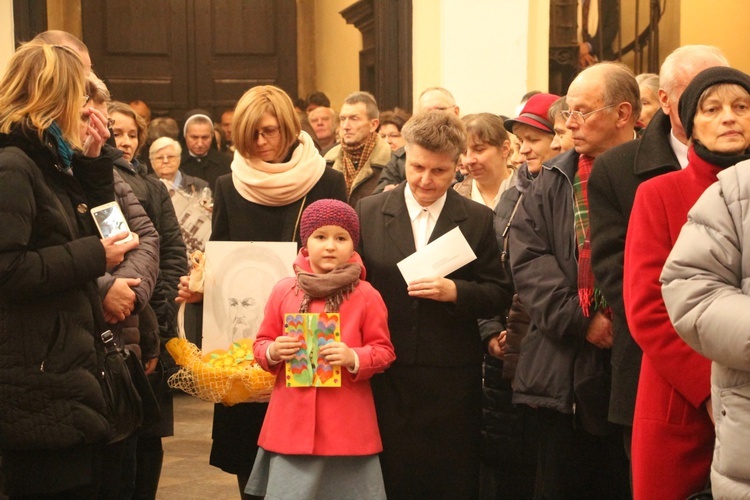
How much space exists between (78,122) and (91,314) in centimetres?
60

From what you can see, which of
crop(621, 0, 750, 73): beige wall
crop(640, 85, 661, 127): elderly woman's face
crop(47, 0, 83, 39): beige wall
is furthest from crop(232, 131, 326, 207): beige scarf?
crop(47, 0, 83, 39): beige wall

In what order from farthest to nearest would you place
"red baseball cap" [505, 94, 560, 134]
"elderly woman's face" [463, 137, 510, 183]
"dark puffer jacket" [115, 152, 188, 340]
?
"elderly woman's face" [463, 137, 510, 183] → "dark puffer jacket" [115, 152, 188, 340] → "red baseball cap" [505, 94, 560, 134]

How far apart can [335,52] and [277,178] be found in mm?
10240

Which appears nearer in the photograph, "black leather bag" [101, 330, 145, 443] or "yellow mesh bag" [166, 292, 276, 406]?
"black leather bag" [101, 330, 145, 443]

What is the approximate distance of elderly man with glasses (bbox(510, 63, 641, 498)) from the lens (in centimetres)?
383

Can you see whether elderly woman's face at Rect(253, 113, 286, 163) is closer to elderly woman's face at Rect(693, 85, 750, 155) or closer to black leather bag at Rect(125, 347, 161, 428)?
Result: black leather bag at Rect(125, 347, 161, 428)

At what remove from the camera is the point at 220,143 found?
11.1 m

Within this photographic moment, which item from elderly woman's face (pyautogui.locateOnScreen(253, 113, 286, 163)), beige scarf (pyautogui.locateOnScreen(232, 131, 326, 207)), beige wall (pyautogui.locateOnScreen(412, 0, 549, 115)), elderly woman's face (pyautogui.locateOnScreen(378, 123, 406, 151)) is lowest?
beige scarf (pyautogui.locateOnScreen(232, 131, 326, 207))

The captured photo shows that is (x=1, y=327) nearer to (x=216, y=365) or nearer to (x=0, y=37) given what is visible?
(x=216, y=365)

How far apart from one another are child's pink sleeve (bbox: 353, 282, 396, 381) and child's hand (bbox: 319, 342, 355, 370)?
0.13ft

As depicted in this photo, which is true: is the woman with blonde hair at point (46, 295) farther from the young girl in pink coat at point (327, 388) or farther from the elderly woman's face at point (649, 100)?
the elderly woman's face at point (649, 100)

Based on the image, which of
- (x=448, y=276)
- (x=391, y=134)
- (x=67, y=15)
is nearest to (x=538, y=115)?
(x=448, y=276)

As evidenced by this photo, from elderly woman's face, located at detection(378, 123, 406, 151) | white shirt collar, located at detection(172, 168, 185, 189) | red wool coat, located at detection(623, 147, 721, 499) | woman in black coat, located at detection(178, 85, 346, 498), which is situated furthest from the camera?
elderly woman's face, located at detection(378, 123, 406, 151)

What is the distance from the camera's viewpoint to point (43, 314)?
329 centimetres
